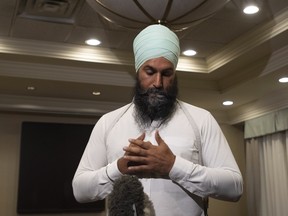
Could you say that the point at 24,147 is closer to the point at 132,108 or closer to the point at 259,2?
the point at 259,2

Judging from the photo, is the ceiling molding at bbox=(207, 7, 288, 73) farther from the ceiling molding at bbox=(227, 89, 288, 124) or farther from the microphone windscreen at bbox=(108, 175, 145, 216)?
the microphone windscreen at bbox=(108, 175, 145, 216)

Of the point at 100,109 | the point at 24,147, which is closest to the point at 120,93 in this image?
the point at 100,109

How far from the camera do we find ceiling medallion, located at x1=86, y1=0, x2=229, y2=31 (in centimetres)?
135

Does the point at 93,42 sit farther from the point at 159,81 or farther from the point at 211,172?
the point at 211,172

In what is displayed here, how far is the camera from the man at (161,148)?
3.17 ft

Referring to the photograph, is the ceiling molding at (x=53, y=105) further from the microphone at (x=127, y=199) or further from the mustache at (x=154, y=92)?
the microphone at (x=127, y=199)

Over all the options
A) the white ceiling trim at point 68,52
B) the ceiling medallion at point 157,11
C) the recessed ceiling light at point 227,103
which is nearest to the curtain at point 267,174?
the recessed ceiling light at point 227,103

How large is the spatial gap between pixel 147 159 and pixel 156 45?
0.34 m

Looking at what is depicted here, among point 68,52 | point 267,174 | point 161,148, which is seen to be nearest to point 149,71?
point 161,148

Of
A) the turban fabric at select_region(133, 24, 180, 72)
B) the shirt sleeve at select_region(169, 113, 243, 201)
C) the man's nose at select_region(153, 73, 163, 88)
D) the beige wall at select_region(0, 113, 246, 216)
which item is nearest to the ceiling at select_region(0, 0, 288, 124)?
the beige wall at select_region(0, 113, 246, 216)

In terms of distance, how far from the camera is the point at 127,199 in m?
0.85

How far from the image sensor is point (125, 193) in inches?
33.5

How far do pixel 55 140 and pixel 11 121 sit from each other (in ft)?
1.88

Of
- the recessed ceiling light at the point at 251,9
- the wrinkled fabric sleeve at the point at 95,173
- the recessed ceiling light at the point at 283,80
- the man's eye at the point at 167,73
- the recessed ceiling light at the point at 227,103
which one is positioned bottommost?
the wrinkled fabric sleeve at the point at 95,173
